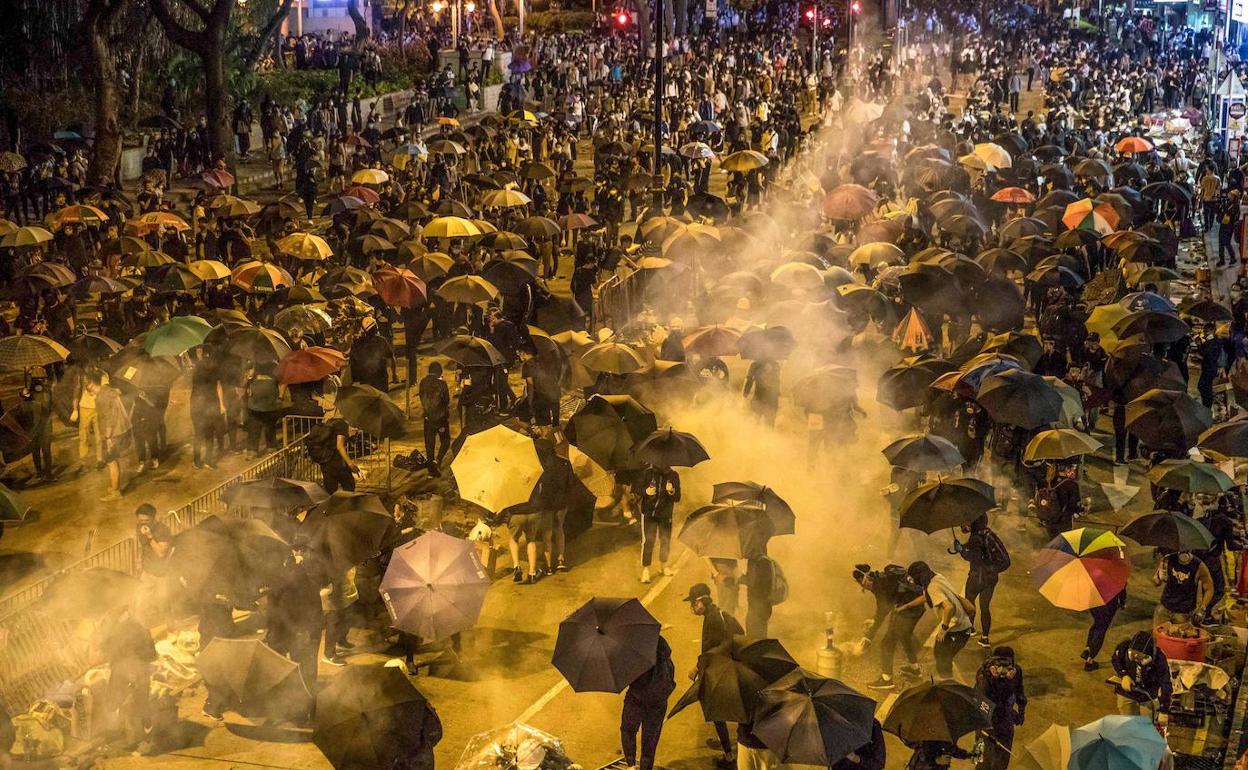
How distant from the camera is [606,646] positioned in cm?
1016

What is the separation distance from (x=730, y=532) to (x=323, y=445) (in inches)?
182

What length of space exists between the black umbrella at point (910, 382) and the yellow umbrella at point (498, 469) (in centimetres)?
437

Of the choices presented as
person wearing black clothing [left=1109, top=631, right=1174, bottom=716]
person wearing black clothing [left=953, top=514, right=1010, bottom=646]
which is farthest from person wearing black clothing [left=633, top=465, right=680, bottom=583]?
person wearing black clothing [left=1109, top=631, right=1174, bottom=716]

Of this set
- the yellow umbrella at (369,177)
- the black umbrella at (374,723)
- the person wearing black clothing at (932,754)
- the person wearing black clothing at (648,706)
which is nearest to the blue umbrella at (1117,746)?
the person wearing black clothing at (932,754)

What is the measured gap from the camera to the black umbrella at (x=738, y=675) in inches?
381

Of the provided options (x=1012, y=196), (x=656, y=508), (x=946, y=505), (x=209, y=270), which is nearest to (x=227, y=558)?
(x=656, y=508)

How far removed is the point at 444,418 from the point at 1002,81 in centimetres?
3965

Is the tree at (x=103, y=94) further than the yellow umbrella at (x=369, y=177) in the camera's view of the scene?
Yes

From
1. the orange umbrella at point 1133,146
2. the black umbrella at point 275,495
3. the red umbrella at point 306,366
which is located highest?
the orange umbrella at point 1133,146

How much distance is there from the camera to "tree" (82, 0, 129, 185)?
107 ft

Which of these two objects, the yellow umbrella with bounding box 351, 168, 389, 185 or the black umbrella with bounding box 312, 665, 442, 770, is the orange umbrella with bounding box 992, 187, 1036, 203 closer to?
the yellow umbrella with bounding box 351, 168, 389, 185

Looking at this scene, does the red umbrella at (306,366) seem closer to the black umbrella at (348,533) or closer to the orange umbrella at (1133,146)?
the black umbrella at (348,533)

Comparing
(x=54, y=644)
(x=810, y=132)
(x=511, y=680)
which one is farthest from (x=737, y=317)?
(x=810, y=132)

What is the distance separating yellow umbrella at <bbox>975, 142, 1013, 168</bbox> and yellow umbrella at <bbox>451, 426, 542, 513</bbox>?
1963cm
